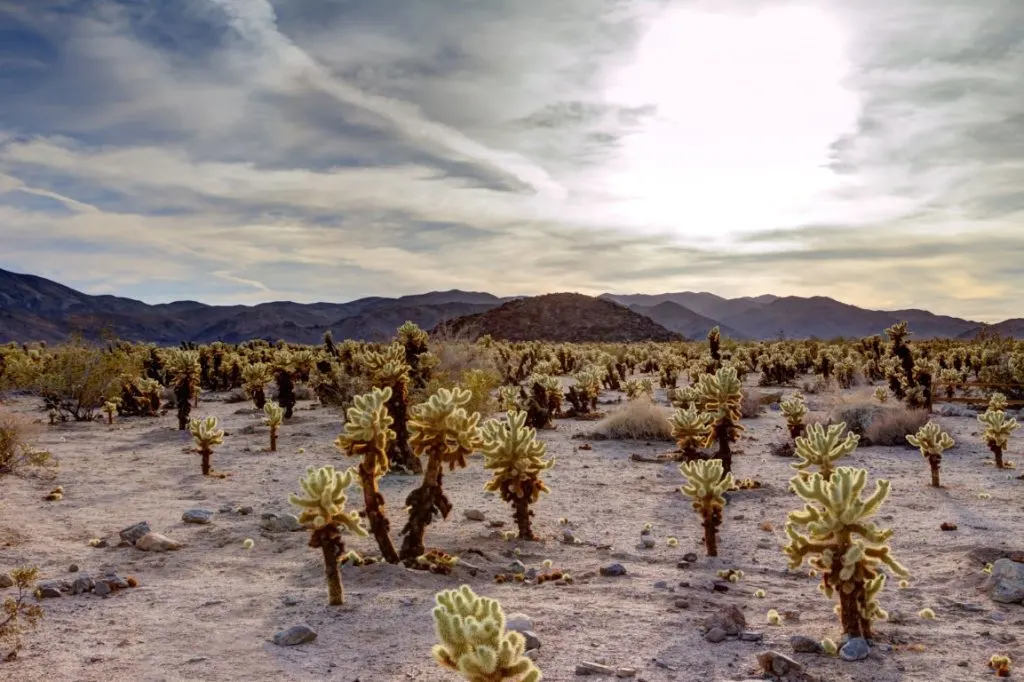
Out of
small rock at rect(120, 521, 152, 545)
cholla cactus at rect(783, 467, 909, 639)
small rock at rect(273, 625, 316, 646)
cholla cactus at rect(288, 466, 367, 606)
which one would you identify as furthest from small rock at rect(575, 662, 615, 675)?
small rock at rect(120, 521, 152, 545)

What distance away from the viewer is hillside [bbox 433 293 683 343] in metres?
87.8

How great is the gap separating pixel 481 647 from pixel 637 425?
1394 cm

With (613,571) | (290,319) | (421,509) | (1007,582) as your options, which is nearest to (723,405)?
(613,571)

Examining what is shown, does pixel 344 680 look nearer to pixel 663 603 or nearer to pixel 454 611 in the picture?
pixel 454 611

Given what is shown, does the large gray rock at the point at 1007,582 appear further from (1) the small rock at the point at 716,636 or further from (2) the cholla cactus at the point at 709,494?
(1) the small rock at the point at 716,636

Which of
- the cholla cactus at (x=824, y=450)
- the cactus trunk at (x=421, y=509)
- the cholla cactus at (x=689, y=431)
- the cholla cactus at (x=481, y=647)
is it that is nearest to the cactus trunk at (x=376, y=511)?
the cactus trunk at (x=421, y=509)

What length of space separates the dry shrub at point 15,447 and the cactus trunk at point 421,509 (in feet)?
26.2

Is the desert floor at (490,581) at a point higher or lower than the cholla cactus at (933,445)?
lower

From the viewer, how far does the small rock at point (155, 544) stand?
8.45 m

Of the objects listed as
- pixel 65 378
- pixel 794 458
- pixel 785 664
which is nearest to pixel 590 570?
pixel 785 664

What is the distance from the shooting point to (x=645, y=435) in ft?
56.3

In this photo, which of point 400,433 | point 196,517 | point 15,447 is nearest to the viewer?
point 196,517

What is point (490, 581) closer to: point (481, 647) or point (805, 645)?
point (805, 645)

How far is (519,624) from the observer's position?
602cm
